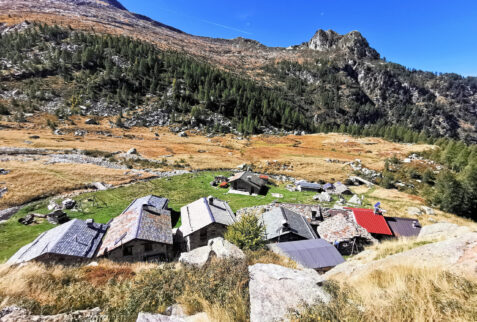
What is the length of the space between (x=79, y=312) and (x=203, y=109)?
145834mm

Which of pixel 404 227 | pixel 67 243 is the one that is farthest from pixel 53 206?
pixel 404 227

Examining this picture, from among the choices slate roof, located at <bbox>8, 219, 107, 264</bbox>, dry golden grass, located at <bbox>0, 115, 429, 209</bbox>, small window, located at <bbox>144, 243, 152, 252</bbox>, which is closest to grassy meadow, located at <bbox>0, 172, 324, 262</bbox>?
slate roof, located at <bbox>8, 219, 107, 264</bbox>

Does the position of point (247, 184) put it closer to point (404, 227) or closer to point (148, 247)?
point (148, 247)

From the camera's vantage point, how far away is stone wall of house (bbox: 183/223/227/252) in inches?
1123

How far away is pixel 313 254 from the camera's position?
24.6 meters

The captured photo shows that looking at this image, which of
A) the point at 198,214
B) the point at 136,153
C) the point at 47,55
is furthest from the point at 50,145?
the point at 47,55

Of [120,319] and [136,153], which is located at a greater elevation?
[120,319]

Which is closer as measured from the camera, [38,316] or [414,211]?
[38,316]

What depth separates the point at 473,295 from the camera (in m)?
5.31

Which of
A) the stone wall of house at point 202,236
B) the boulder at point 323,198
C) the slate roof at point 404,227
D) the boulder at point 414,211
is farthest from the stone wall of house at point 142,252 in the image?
the boulder at point 414,211

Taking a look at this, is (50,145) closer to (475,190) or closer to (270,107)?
(475,190)

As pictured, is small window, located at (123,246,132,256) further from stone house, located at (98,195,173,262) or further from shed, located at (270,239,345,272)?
shed, located at (270,239,345,272)

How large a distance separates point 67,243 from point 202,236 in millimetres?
14937

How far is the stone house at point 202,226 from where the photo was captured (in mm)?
28656
